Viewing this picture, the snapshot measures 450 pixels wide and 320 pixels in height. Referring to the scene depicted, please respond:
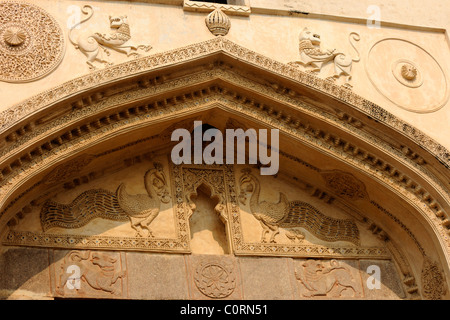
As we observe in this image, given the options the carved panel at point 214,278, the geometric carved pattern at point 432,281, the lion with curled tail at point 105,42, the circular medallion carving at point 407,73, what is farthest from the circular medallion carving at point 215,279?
the circular medallion carving at point 407,73

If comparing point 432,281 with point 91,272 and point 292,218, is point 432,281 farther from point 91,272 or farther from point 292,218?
point 91,272

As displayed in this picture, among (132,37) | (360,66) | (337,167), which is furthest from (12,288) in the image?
(360,66)

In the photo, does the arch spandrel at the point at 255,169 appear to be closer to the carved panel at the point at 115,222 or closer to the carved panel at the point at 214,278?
the carved panel at the point at 115,222

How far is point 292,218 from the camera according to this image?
7789 millimetres

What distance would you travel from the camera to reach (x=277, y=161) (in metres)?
7.86

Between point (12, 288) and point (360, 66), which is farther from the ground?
point (360, 66)

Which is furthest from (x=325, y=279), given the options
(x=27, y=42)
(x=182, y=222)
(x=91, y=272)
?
(x=27, y=42)

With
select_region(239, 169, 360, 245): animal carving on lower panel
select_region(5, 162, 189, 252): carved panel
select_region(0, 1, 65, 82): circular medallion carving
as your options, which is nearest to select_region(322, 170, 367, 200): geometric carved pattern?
select_region(239, 169, 360, 245): animal carving on lower panel

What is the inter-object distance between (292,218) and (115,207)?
4.90 ft

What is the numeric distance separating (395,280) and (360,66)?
1.83m
